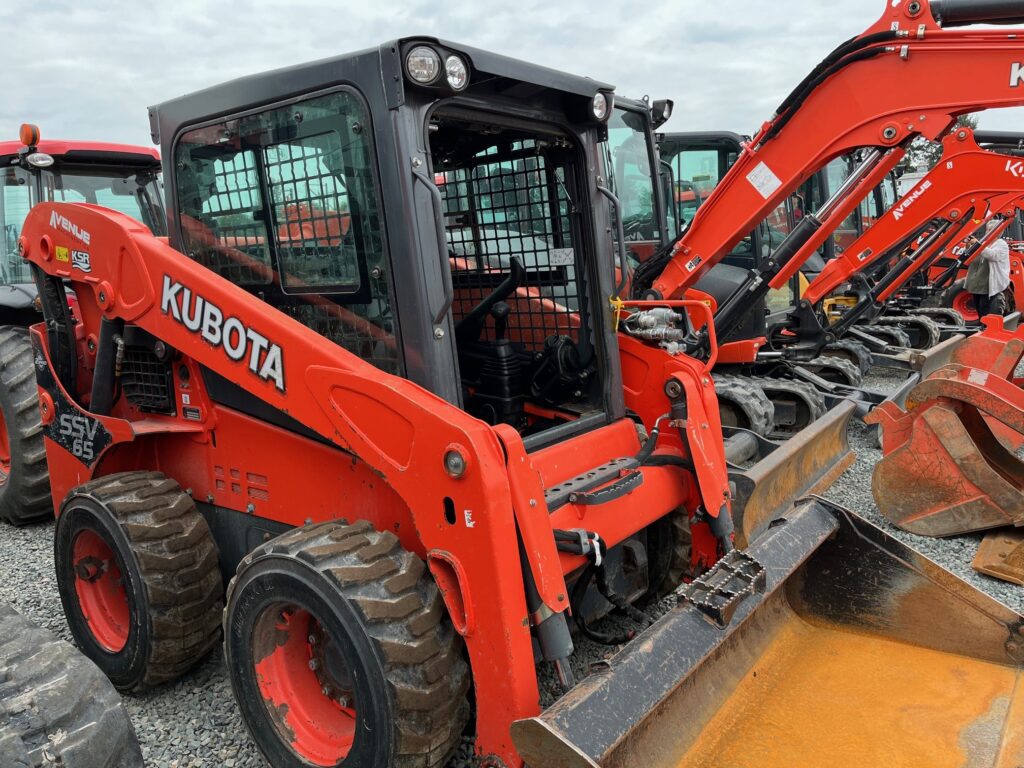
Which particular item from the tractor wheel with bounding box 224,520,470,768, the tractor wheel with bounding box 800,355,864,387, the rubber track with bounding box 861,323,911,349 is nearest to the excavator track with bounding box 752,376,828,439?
the tractor wheel with bounding box 800,355,864,387

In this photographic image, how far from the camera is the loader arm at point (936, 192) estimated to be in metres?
8.09

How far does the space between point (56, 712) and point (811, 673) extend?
2.26 meters

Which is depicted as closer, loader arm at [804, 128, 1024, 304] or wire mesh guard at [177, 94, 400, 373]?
wire mesh guard at [177, 94, 400, 373]

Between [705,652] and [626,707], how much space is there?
0.38 m

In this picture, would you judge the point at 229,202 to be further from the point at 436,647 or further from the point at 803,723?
the point at 803,723

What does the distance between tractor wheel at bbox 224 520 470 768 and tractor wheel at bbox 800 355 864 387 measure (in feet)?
21.3

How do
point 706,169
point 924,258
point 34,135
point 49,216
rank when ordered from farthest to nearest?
point 924,258 → point 706,169 → point 34,135 → point 49,216

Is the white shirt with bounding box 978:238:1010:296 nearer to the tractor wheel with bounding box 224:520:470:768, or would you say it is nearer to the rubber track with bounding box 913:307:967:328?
the rubber track with bounding box 913:307:967:328

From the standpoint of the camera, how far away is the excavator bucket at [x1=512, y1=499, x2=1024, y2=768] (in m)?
2.07

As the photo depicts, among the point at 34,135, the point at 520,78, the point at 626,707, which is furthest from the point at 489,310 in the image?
the point at 34,135

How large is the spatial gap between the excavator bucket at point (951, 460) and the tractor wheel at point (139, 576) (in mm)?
3572

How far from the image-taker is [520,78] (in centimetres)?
256

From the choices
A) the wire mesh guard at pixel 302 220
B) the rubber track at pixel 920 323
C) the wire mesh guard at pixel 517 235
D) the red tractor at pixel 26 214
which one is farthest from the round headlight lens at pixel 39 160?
the rubber track at pixel 920 323

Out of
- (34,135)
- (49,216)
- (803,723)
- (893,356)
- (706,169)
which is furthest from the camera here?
(893,356)
